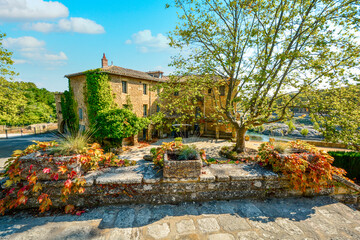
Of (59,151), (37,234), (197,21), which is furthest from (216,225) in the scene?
(197,21)

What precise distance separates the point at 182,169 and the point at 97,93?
15480 millimetres

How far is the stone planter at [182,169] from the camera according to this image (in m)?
2.62

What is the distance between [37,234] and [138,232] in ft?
4.08

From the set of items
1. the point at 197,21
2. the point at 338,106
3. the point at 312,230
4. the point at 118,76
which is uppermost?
the point at 197,21

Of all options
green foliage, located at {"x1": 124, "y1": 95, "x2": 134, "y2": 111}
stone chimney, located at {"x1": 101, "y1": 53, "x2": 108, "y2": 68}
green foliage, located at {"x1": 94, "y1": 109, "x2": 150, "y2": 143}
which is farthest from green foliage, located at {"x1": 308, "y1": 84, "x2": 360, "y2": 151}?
stone chimney, located at {"x1": 101, "y1": 53, "x2": 108, "y2": 68}

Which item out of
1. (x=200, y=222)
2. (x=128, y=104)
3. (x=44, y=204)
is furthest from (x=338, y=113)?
(x=128, y=104)

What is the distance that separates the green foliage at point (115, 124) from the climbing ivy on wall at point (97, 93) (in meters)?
1.70

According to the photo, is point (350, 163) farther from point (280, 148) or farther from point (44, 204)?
point (44, 204)

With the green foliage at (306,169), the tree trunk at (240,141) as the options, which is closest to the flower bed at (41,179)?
the green foliage at (306,169)

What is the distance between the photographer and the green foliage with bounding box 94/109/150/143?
1353cm

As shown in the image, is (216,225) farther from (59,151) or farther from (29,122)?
(29,122)

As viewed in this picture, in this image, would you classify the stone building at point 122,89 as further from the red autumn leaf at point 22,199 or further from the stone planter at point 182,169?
the red autumn leaf at point 22,199

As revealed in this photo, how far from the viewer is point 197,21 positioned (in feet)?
28.7

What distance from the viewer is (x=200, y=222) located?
2.24m
